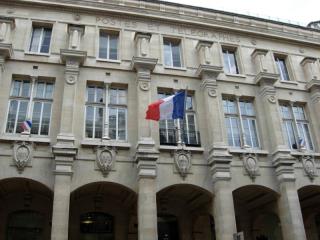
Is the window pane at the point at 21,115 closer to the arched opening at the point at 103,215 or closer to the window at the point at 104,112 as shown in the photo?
the window at the point at 104,112

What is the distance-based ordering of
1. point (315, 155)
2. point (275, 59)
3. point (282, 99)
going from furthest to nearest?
point (275, 59) < point (282, 99) < point (315, 155)

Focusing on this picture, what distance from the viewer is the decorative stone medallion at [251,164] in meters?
18.6

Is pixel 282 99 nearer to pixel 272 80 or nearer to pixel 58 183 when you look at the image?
pixel 272 80

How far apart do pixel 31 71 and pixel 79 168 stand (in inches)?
234

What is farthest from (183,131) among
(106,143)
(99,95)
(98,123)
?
(99,95)

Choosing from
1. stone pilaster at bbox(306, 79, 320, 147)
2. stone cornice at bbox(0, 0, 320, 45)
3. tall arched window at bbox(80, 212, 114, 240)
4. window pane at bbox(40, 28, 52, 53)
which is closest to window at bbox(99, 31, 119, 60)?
stone cornice at bbox(0, 0, 320, 45)

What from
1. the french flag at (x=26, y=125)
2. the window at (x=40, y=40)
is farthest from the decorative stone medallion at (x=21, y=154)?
the window at (x=40, y=40)

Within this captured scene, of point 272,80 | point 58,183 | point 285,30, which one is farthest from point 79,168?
point 285,30

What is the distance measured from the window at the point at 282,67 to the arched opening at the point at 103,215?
12863 millimetres

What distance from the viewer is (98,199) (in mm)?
19297

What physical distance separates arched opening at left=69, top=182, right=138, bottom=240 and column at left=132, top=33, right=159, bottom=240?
2.11 m

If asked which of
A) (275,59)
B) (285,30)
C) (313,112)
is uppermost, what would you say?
(285,30)

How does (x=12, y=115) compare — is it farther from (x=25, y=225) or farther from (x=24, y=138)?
(x=25, y=225)

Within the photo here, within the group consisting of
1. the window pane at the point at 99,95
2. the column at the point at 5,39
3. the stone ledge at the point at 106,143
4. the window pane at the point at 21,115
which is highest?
the column at the point at 5,39
